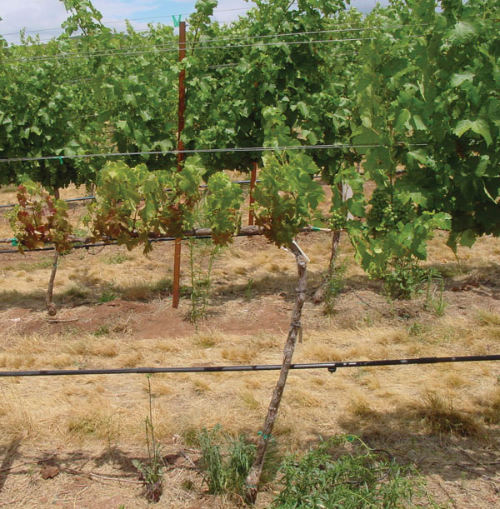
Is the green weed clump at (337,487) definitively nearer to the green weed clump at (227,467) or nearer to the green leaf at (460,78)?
the green weed clump at (227,467)

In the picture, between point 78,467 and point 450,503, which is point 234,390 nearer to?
point 78,467

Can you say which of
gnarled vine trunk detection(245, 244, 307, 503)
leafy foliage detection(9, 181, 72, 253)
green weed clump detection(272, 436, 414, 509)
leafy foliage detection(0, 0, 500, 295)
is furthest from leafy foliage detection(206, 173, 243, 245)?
green weed clump detection(272, 436, 414, 509)

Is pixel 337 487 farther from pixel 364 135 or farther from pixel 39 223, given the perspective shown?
pixel 39 223

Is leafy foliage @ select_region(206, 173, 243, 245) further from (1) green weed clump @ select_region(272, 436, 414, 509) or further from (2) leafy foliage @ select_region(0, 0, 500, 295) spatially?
(1) green weed clump @ select_region(272, 436, 414, 509)

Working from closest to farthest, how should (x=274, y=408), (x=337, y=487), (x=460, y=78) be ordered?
(x=460, y=78)
(x=337, y=487)
(x=274, y=408)

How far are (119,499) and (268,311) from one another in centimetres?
333

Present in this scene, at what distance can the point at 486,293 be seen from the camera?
692cm

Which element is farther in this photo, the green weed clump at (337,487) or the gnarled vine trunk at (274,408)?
the gnarled vine trunk at (274,408)

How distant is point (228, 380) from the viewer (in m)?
5.17

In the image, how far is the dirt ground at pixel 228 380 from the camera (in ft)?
12.7

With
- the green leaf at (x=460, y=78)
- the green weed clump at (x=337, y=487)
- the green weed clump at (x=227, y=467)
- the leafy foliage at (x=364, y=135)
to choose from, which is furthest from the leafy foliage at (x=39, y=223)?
the green leaf at (x=460, y=78)

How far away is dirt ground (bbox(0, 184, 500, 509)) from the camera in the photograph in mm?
3865

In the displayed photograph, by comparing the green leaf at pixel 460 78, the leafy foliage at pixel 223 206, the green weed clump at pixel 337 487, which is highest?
the green leaf at pixel 460 78

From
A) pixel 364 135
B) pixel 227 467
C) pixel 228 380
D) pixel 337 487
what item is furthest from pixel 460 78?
pixel 228 380
